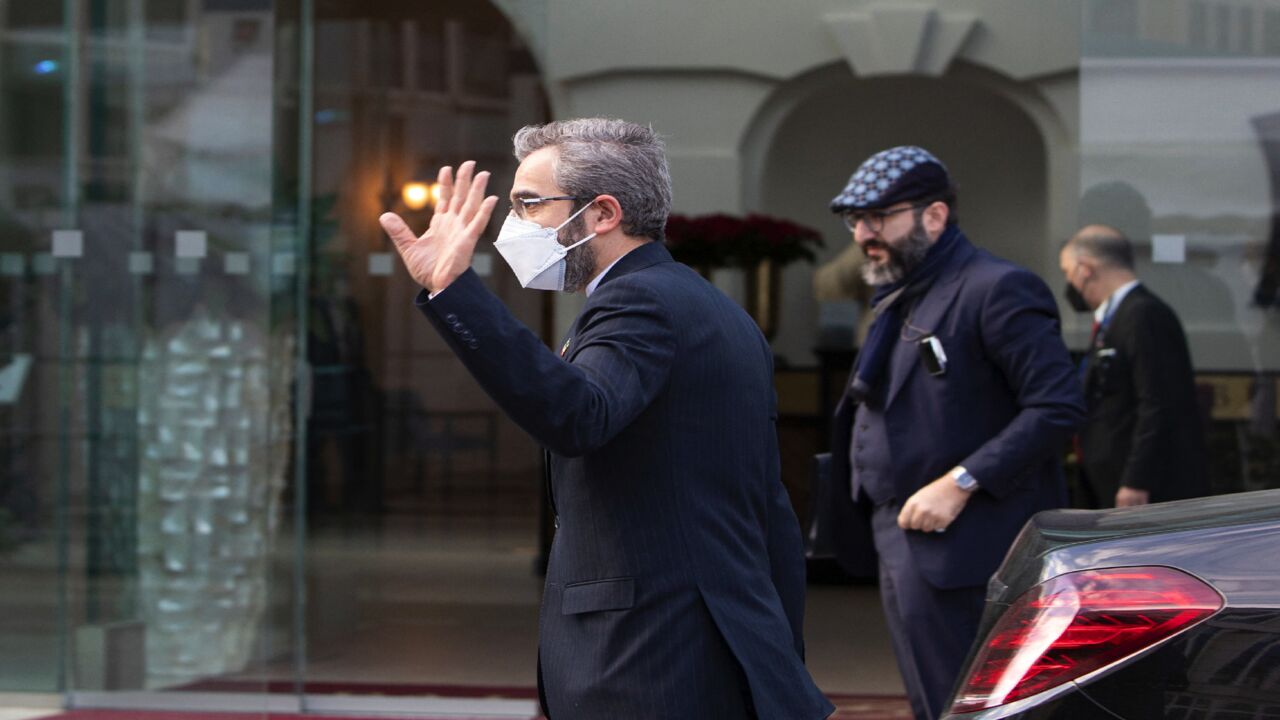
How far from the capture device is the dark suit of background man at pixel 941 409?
376cm

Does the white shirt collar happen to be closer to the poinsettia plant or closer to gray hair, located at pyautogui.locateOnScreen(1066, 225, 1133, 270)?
gray hair, located at pyautogui.locateOnScreen(1066, 225, 1133, 270)

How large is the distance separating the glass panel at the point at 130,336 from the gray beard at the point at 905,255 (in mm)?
2513

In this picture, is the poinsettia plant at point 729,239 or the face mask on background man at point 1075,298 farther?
the poinsettia plant at point 729,239

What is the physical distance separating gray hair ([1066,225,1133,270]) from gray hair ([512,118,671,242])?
3.09 meters

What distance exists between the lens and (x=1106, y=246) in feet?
17.6

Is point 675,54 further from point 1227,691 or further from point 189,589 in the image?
point 1227,691

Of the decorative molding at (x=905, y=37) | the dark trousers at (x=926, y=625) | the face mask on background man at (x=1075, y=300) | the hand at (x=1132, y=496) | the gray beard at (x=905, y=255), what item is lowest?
the dark trousers at (x=926, y=625)

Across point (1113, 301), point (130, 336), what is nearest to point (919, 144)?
point (1113, 301)

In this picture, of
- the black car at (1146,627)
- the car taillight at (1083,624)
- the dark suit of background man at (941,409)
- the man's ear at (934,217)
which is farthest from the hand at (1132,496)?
the car taillight at (1083,624)

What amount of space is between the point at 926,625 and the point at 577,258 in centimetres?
170

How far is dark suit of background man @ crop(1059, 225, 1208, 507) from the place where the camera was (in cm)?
491

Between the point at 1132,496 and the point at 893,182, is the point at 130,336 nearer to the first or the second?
the point at 893,182

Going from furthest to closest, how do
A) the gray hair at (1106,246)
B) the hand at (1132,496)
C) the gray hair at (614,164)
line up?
the gray hair at (1106,246), the hand at (1132,496), the gray hair at (614,164)

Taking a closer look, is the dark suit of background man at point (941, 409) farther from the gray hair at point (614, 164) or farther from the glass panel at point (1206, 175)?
the glass panel at point (1206, 175)
